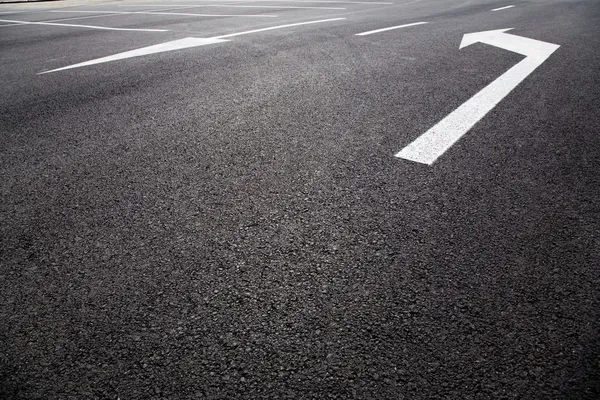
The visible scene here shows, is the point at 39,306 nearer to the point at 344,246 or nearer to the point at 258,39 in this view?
the point at 344,246

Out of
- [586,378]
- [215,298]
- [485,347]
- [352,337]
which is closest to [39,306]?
[215,298]

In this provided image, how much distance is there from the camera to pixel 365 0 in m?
15.1

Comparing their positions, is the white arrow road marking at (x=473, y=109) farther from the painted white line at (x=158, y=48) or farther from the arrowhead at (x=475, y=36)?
the painted white line at (x=158, y=48)

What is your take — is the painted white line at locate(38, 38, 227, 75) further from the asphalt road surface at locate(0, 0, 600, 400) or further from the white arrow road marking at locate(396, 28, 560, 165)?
the white arrow road marking at locate(396, 28, 560, 165)

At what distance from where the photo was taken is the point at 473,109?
3.24m

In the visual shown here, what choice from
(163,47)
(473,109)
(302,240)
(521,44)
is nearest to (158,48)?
(163,47)

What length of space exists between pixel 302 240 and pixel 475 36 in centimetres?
586

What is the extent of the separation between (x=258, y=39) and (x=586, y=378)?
618cm

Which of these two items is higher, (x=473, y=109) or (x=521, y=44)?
(x=521, y=44)

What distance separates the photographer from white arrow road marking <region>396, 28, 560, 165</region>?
257 centimetres

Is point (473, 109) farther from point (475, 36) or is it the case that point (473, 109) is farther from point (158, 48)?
point (158, 48)

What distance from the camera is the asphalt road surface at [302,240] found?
4.10ft

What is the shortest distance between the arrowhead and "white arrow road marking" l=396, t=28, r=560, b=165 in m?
0.10

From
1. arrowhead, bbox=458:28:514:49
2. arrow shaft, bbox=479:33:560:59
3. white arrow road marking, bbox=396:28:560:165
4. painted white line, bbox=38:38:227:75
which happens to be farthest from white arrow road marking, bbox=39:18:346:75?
arrow shaft, bbox=479:33:560:59
